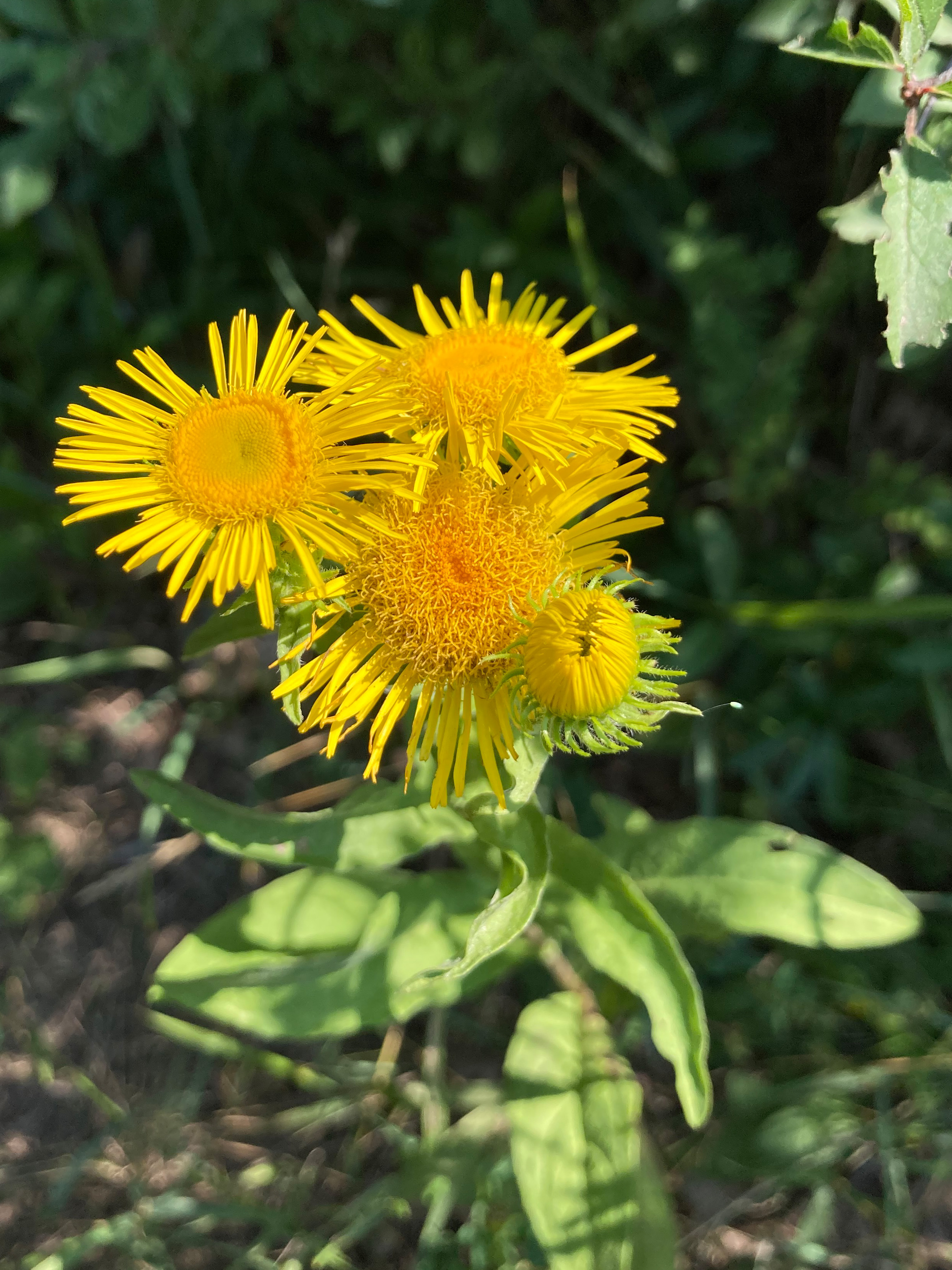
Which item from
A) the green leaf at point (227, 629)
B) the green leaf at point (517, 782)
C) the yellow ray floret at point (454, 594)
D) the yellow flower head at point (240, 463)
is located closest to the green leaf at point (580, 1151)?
the green leaf at point (517, 782)

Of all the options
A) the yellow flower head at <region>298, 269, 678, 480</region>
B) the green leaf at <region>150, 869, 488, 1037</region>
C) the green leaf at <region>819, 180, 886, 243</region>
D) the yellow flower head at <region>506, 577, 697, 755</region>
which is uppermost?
the green leaf at <region>819, 180, 886, 243</region>

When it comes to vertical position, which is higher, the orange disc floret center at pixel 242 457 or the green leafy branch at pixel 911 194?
the green leafy branch at pixel 911 194

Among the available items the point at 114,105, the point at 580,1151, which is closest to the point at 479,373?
the point at 114,105

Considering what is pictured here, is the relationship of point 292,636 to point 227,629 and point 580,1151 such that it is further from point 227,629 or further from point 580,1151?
point 580,1151

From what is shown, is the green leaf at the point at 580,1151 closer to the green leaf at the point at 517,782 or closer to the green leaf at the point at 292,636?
the green leaf at the point at 517,782

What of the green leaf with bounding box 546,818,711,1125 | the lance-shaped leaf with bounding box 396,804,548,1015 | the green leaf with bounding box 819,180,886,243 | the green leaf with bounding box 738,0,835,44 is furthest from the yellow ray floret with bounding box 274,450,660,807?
the green leaf with bounding box 738,0,835,44

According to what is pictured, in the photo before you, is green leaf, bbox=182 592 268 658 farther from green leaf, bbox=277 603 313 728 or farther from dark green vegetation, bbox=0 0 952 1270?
dark green vegetation, bbox=0 0 952 1270
